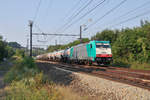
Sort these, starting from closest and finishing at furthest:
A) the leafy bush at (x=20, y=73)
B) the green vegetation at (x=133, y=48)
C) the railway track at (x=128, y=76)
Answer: the railway track at (x=128, y=76) < the leafy bush at (x=20, y=73) < the green vegetation at (x=133, y=48)

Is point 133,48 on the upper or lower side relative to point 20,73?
upper

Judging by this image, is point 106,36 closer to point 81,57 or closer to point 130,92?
point 81,57

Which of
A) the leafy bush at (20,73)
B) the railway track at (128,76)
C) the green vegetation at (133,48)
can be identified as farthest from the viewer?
the green vegetation at (133,48)

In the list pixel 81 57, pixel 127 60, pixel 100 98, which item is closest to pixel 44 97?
pixel 100 98

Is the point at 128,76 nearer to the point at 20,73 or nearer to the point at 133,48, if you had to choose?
the point at 20,73

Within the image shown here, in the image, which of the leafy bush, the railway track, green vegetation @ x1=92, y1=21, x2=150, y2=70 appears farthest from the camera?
green vegetation @ x1=92, y1=21, x2=150, y2=70

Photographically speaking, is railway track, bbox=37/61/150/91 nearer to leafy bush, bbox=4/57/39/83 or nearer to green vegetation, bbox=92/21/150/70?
leafy bush, bbox=4/57/39/83

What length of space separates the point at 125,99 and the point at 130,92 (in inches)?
33.9

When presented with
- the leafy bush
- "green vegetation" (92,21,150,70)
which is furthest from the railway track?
"green vegetation" (92,21,150,70)

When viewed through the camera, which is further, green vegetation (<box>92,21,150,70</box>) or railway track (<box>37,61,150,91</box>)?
green vegetation (<box>92,21,150,70</box>)

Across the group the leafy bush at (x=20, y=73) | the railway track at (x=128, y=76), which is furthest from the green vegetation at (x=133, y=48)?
the leafy bush at (x=20, y=73)

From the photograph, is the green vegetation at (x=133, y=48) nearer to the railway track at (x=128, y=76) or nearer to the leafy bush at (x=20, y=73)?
the railway track at (x=128, y=76)

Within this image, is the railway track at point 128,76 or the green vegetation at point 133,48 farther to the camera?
the green vegetation at point 133,48

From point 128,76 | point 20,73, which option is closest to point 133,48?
point 128,76
